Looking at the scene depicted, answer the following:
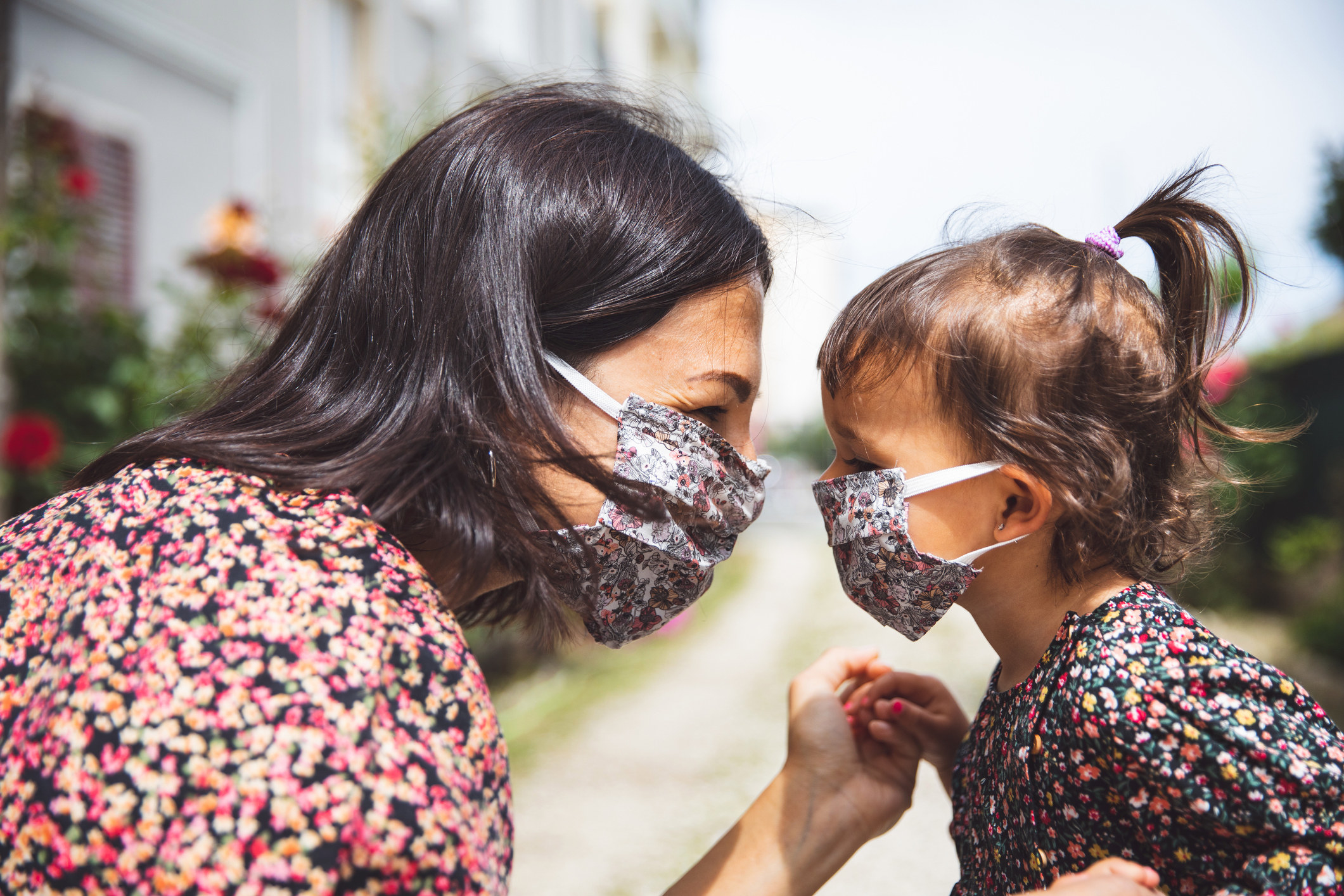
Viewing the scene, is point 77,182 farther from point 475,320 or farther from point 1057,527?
point 1057,527

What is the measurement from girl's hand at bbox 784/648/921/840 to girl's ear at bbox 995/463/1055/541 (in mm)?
443

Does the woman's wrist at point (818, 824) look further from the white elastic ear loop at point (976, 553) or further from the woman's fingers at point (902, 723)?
the white elastic ear loop at point (976, 553)

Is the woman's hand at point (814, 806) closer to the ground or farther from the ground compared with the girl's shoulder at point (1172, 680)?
closer to the ground

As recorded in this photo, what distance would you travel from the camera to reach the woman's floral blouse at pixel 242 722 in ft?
2.93

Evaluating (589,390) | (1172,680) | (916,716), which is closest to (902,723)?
(916,716)

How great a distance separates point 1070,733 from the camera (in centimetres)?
136

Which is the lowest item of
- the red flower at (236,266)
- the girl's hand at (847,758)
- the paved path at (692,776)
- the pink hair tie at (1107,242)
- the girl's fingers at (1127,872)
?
the paved path at (692,776)

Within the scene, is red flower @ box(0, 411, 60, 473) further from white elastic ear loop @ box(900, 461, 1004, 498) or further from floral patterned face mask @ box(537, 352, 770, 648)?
white elastic ear loop @ box(900, 461, 1004, 498)

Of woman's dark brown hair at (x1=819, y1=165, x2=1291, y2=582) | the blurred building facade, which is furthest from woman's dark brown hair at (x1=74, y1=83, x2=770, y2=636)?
Result: the blurred building facade

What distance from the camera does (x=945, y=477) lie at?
1636mm

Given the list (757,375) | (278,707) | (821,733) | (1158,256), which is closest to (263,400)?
(278,707)

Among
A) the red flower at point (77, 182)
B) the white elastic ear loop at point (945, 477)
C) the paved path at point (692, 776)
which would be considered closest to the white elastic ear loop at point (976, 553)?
the white elastic ear loop at point (945, 477)

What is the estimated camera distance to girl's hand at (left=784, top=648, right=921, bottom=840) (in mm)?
1834

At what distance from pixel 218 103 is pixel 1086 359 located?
5.49m
